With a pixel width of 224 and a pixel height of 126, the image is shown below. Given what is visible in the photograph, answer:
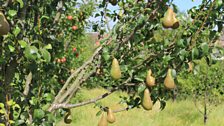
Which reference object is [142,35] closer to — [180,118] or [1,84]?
[1,84]

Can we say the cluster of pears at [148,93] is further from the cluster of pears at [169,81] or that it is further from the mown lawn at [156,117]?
the mown lawn at [156,117]

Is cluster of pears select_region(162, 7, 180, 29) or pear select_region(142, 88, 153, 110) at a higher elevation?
cluster of pears select_region(162, 7, 180, 29)

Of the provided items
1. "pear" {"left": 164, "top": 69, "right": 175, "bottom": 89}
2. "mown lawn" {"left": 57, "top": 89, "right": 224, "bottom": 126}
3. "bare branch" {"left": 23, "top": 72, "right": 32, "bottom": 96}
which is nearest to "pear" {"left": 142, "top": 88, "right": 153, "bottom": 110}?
"pear" {"left": 164, "top": 69, "right": 175, "bottom": 89}

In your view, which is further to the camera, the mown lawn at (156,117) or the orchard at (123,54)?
the mown lawn at (156,117)

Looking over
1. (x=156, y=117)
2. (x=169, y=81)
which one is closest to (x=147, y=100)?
(x=169, y=81)

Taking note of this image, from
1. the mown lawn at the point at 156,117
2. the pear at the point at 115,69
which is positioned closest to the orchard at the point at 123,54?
the pear at the point at 115,69

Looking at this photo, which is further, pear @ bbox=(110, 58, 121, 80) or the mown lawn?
the mown lawn

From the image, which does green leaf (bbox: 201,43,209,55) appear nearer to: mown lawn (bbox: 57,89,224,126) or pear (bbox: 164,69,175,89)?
pear (bbox: 164,69,175,89)

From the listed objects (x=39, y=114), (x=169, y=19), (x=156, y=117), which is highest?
(x=169, y=19)

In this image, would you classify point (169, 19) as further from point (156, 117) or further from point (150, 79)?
point (156, 117)

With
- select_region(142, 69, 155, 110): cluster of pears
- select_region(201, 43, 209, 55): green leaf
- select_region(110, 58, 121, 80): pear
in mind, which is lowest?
select_region(142, 69, 155, 110): cluster of pears

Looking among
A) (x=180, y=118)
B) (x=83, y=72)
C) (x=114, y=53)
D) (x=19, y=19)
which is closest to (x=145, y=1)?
(x=114, y=53)

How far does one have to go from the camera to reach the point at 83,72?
241 cm

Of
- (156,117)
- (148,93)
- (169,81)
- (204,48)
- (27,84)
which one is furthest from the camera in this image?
(156,117)
